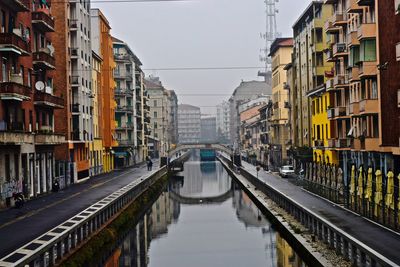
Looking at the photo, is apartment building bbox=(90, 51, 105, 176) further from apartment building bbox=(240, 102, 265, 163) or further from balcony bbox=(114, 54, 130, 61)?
apartment building bbox=(240, 102, 265, 163)

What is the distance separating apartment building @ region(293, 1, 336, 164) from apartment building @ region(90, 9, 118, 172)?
27406 millimetres

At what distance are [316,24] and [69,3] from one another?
2792 cm

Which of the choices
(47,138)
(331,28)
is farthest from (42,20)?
(331,28)

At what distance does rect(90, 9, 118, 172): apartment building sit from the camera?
294 ft

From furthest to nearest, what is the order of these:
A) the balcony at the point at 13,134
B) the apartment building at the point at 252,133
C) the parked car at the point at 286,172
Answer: the apartment building at the point at 252,133 < the parked car at the point at 286,172 < the balcony at the point at 13,134

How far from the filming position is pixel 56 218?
111 ft

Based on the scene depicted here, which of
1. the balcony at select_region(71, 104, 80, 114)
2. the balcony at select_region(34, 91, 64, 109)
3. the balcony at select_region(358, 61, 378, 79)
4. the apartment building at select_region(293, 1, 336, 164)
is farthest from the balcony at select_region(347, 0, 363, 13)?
the balcony at select_region(71, 104, 80, 114)

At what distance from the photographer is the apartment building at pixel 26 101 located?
136 feet

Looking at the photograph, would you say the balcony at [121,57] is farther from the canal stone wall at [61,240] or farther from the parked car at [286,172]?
the canal stone wall at [61,240]

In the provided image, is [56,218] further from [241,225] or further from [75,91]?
[75,91]

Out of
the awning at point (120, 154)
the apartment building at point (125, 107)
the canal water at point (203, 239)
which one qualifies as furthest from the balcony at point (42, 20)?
the apartment building at point (125, 107)

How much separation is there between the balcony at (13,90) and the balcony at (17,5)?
4.67 meters

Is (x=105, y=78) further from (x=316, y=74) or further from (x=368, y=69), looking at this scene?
(x=368, y=69)

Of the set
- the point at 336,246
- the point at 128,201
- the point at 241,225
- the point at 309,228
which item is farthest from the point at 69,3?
the point at 336,246
